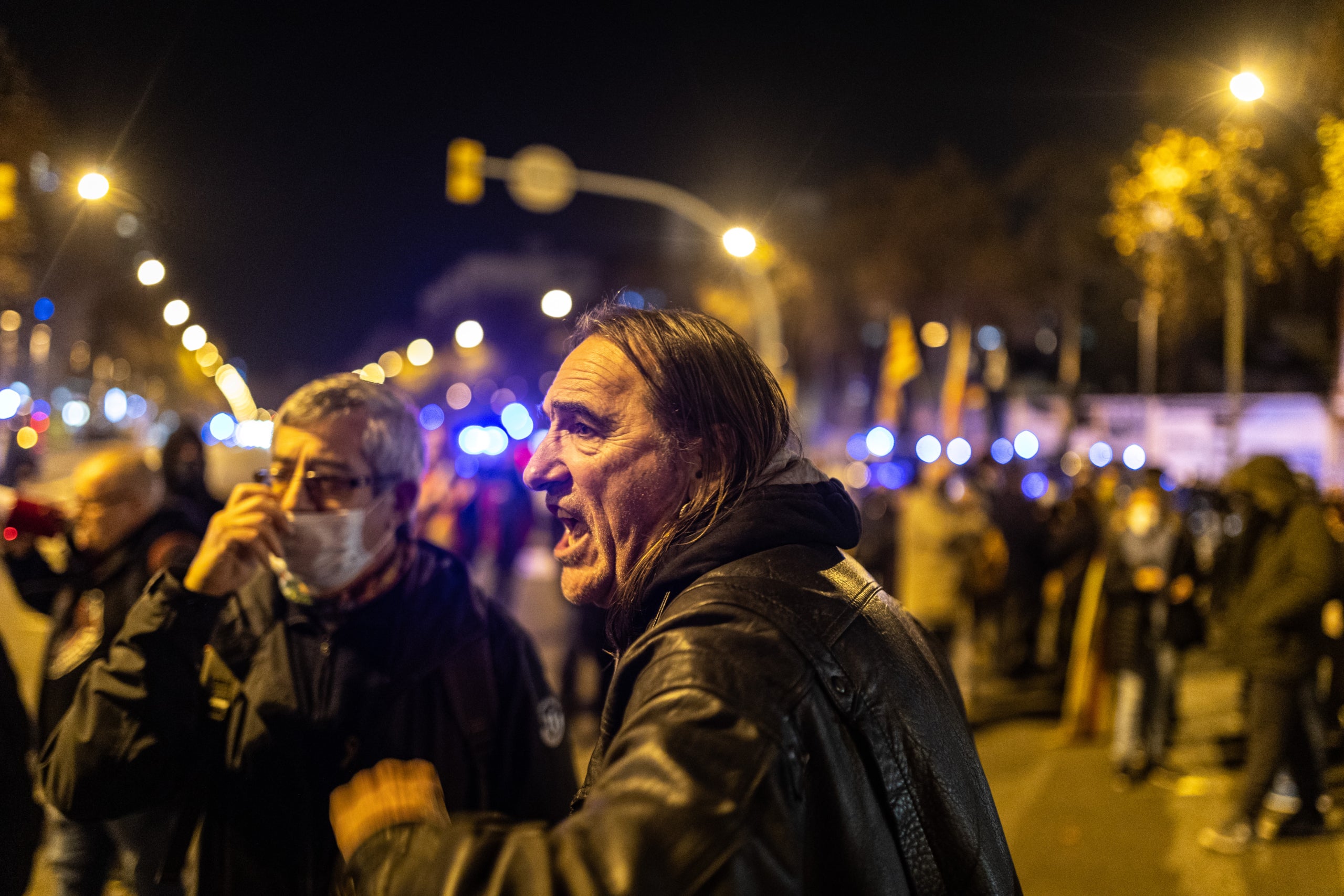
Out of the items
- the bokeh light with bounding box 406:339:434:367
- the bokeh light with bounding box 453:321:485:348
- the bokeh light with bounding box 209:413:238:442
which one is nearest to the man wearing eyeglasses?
the bokeh light with bounding box 453:321:485:348

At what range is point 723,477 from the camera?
1609mm

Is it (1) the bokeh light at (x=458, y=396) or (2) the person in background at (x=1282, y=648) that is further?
(1) the bokeh light at (x=458, y=396)

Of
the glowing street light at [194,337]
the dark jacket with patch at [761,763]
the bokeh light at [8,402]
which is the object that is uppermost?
the glowing street light at [194,337]

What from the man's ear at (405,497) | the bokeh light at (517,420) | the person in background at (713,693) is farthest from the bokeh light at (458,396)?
the person in background at (713,693)

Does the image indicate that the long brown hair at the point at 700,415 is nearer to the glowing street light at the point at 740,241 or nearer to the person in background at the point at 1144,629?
the person in background at the point at 1144,629

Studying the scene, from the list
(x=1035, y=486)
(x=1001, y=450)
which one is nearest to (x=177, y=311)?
(x=1035, y=486)

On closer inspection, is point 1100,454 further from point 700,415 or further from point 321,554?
point 700,415

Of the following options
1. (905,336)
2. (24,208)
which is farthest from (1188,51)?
(905,336)

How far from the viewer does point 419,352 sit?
6688 centimetres

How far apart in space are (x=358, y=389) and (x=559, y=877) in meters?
2.05

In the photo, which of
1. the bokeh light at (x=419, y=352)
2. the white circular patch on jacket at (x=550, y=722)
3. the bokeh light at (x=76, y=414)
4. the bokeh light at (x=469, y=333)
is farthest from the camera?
the bokeh light at (x=419, y=352)

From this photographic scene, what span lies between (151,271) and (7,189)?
1.38m

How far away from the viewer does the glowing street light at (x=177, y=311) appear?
199 inches

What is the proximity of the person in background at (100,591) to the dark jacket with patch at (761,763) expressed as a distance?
2.04m
